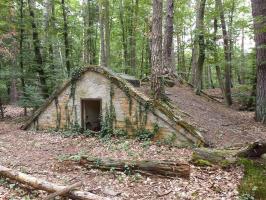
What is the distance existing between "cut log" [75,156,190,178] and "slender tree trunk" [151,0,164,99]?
3.90 metres

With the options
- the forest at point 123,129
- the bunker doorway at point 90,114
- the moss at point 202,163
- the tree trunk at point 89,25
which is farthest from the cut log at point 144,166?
the tree trunk at point 89,25

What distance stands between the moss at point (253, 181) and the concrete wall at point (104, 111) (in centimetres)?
262

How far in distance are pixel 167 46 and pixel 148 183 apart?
9798 mm

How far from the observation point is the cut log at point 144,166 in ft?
21.3

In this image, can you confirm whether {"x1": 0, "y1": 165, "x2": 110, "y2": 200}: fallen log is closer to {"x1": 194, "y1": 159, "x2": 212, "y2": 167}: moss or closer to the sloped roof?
{"x1": 194, "y1": 159, "x2": 212, "y2": 167}: moss

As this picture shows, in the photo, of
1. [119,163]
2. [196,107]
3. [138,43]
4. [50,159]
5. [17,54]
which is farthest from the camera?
[138,43]

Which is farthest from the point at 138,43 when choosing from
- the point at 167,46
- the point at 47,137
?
the point at 47,137

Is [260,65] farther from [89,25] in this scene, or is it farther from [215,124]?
[89,25]

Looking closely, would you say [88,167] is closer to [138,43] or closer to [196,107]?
[196,107]

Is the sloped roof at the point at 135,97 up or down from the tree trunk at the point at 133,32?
down

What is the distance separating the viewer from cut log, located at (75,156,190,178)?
649 cm

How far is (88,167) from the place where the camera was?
24.2 feet

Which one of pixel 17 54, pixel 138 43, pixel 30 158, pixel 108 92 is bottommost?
pixel 30 158

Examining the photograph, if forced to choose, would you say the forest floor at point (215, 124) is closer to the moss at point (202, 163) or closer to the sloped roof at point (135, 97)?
the sloped roof at point (135, 97)
